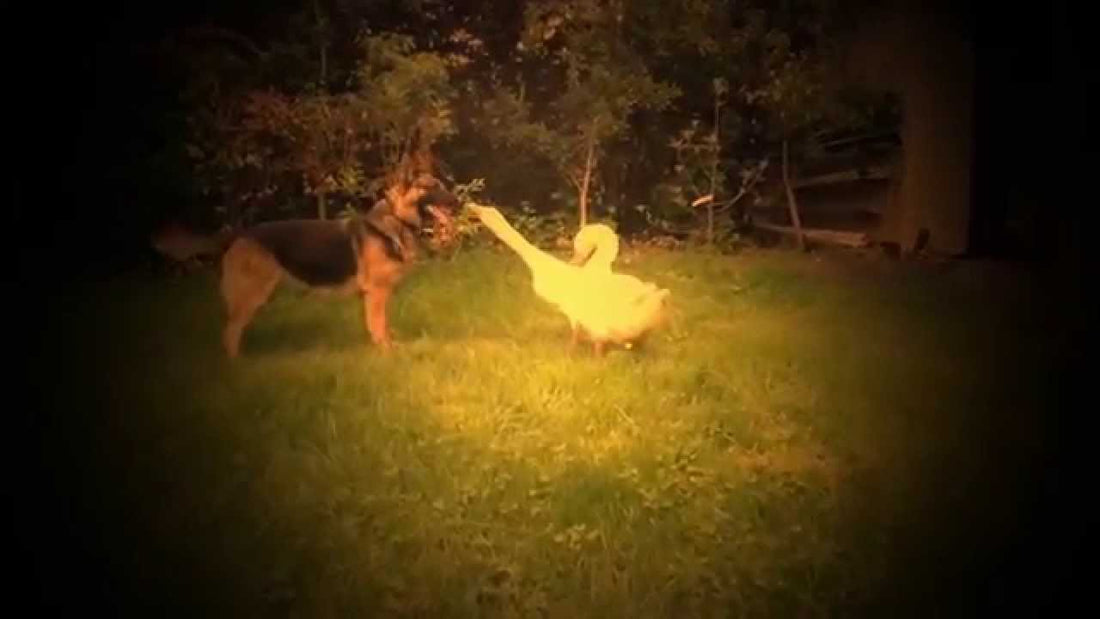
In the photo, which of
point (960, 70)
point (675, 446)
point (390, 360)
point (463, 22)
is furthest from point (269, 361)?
point (960, 70)

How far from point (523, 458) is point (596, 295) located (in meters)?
Answer: 1.05

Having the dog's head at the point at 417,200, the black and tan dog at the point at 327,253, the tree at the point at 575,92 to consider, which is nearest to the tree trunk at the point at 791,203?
the tree at the point at 575,92

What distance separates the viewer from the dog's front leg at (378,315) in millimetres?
4523

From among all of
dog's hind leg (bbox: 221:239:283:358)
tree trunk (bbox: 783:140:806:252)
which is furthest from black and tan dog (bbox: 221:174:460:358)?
tree trunk (bbox: 783:140:806:252)

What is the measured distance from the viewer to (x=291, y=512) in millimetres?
3242

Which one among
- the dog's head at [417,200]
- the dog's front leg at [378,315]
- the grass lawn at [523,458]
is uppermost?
the dog's head at [417,200]

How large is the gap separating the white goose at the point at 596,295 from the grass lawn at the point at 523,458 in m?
0.14

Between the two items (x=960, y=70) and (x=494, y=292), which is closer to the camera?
(x=494, y=292)

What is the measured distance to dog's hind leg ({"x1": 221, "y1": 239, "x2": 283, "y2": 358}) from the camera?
4363 mm

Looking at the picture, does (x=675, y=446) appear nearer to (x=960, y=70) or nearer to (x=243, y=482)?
(x=243, y=482)

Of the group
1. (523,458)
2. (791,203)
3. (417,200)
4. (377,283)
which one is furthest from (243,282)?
(791,203)

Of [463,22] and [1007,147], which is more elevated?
[463,22]

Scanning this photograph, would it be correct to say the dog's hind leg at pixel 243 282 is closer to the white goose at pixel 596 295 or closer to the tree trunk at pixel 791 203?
the white goose at pixel 596 295

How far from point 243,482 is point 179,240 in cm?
150
